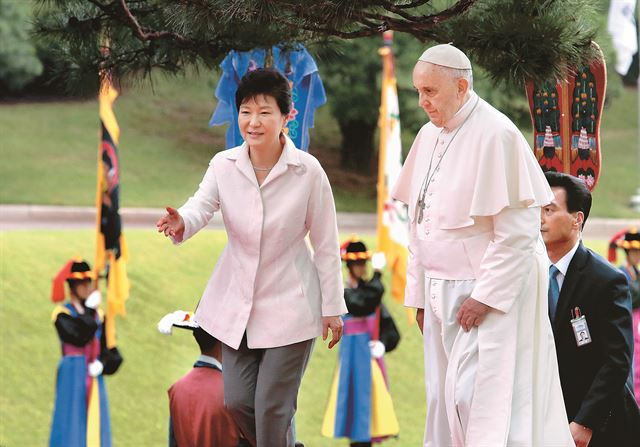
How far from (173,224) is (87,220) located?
36.7ft

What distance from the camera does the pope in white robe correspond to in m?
3.72

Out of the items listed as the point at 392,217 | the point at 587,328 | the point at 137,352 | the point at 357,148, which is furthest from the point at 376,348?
the point at 357,148

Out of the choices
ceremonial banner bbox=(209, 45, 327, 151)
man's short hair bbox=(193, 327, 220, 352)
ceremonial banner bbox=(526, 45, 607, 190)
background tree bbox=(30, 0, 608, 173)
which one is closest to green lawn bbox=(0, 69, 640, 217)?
ceremonial banner bbox=(209, 45, 327, 151)

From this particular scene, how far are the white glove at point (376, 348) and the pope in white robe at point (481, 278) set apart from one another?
437cm

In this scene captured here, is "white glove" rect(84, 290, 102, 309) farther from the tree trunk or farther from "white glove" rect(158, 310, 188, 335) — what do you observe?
the tree trunk

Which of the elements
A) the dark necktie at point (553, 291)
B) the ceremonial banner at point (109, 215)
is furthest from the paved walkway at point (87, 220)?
the dark necktie at point (553, 291)

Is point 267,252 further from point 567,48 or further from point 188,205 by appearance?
point 567,48

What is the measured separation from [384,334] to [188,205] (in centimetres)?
460

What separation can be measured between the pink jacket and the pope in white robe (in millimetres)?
353

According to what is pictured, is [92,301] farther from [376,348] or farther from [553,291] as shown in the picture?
[553,291]

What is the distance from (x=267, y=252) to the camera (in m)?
4.03

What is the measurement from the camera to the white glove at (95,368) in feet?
25.1

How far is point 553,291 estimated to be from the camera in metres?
4.19

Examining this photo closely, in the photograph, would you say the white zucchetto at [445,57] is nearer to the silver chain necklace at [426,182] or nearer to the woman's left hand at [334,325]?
the silver chain necklace at [426,182]
